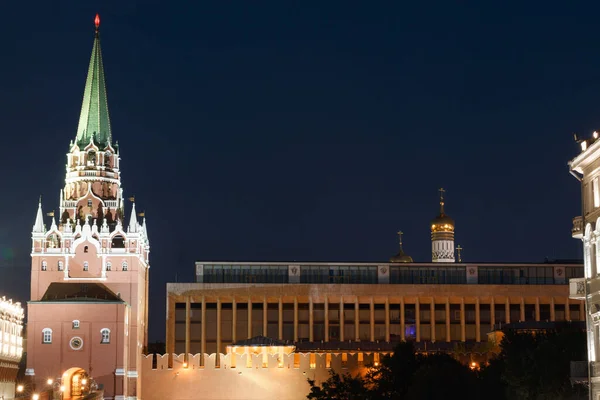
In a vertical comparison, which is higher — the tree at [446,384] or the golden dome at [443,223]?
the golden dome at [443,223]

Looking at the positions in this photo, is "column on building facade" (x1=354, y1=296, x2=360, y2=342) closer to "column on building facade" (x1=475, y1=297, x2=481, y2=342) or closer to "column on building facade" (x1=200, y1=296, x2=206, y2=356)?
"column on building facade" (x1=475, y1=297, x2=481, y2=342)

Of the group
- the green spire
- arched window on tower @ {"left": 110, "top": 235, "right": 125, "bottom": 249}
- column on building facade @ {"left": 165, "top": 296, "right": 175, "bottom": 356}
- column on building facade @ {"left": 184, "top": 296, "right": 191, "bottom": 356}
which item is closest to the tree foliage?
arched window on tower @ {"left": 110, "top": 235, "right": 125, "bottom": 249}

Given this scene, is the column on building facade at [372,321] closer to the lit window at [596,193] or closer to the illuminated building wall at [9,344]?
the illuminated building wall at [9,344]

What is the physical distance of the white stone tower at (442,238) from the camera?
6540 inches

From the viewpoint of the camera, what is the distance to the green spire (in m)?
135

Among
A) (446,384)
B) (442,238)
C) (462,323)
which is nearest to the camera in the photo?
(446,384)

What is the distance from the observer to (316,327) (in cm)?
15325

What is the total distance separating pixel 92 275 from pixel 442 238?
196ft

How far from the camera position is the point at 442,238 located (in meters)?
167

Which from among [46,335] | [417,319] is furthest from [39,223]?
[417,319]

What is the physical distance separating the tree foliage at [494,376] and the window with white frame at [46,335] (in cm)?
2945

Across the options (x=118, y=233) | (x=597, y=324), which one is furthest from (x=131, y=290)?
(x=597, y=324)

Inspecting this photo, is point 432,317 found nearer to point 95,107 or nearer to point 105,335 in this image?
point 105,335

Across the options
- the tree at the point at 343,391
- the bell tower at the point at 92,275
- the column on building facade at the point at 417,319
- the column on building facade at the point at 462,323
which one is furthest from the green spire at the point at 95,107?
the column on building facade at the point at 462,323
